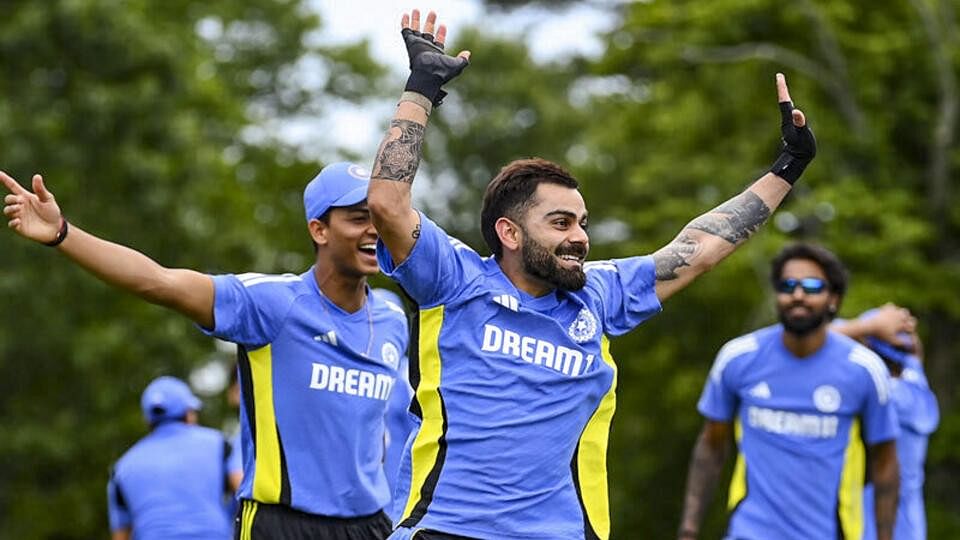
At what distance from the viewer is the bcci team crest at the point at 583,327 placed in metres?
6.70

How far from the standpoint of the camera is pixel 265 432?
25.3 feet

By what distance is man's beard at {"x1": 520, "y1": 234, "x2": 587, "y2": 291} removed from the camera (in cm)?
668

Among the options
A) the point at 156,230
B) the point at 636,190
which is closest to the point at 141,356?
the point at 156,230

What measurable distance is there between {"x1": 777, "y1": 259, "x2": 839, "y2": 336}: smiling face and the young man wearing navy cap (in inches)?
157

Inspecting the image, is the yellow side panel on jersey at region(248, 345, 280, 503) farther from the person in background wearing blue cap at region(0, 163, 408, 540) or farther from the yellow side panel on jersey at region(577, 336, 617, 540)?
the yellow side panel on jersey at region(577, 336, 617, 540)

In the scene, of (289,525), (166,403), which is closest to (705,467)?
(166,403)

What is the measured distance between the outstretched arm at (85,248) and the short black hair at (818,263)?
475 centimetres

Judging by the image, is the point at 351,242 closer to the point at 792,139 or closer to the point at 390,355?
the point at 390,355

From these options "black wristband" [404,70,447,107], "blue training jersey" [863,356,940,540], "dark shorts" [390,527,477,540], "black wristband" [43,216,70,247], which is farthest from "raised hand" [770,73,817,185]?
"blue training jersey" [863,356,940,540]

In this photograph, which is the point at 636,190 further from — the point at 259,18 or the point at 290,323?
the point at 290,323

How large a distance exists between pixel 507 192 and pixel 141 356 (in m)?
22.1

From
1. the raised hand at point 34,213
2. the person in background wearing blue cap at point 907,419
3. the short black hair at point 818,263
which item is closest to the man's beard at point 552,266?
the raised hand at point 34,213

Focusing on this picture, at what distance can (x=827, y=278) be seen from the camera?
1077 cm

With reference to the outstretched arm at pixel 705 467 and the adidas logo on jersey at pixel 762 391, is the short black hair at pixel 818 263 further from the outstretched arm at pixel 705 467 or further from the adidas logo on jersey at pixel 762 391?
the outstretched arm at pixel 705 467
